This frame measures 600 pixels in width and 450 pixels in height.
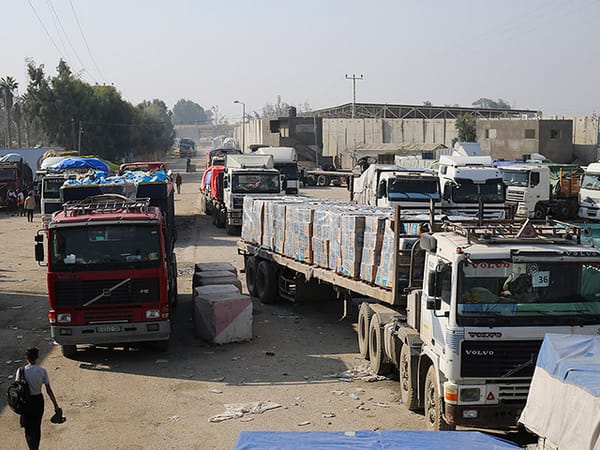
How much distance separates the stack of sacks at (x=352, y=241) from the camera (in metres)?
13.9

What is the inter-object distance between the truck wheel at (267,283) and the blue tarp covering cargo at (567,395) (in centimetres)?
1162

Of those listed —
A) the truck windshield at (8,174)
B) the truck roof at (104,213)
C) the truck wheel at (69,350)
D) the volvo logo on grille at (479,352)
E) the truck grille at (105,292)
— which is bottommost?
the truck wheel at (69,350)

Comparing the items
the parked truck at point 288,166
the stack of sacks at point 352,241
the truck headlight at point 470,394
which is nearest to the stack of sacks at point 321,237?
the stack of sacks at point 352,241

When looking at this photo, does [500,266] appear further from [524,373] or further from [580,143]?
[580,143]

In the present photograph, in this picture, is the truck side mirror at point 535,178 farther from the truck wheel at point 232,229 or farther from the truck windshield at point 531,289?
the truck windshield at point 531,289

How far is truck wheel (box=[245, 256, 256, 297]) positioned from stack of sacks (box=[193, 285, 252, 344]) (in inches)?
174

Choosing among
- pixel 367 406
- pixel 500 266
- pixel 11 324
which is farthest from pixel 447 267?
pixel 11 324

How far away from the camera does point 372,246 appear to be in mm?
13352

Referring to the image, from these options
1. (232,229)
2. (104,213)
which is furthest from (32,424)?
(232,229)

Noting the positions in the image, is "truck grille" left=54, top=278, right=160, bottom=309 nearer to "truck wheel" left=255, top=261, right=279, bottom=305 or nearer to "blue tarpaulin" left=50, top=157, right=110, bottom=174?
"truck wheel" left=255, top=261, right=279, bottom=305

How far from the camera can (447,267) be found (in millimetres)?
9359

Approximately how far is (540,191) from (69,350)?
27569mm

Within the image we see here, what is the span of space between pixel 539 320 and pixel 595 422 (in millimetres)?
2894

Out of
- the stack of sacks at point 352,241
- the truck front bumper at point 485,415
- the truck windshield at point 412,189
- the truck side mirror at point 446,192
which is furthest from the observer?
the truck side mirror at point 446,192
